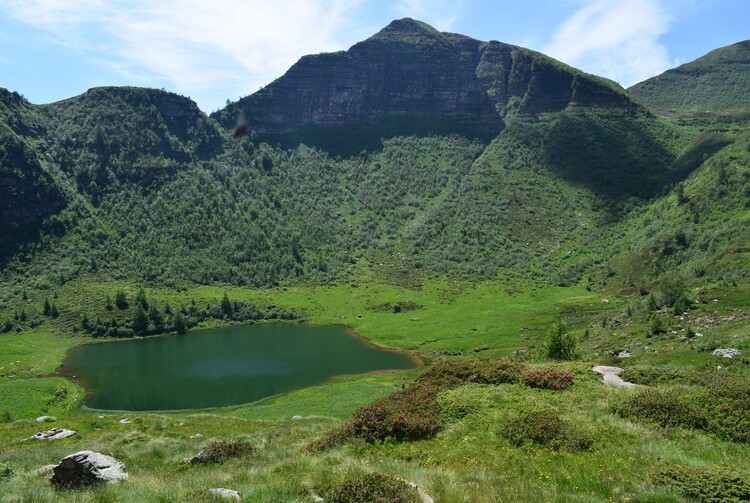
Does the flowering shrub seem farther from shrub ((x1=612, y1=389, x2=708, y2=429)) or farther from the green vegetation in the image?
shrub ((x1=612, y1=389, x2=708, y2=429))

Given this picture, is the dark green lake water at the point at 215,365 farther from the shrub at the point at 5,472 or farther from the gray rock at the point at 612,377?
the gray rock at the point at 612,377

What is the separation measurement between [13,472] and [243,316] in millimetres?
142387

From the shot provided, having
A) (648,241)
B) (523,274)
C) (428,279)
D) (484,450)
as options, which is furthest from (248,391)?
(648,241)

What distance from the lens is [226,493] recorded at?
12.8 meters

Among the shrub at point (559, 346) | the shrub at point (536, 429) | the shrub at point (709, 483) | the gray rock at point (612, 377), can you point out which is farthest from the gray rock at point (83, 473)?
the shrub at point (559, 346)

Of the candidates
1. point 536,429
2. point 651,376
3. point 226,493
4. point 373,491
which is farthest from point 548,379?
point 226,493

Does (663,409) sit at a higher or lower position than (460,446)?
higher

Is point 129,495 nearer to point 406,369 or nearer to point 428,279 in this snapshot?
point 406,369

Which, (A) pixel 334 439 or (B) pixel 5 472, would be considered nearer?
(B) pixel 5 472

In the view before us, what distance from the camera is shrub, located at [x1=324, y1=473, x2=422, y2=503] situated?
38.2 feet

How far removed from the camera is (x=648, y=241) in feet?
518

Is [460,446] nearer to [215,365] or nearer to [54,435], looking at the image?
[54,435]

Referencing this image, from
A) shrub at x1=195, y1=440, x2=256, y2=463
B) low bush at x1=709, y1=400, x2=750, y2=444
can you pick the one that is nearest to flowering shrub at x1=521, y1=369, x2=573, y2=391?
low bush at x1=709, y1=400, x2=750, y2=444

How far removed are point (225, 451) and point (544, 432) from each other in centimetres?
1507
